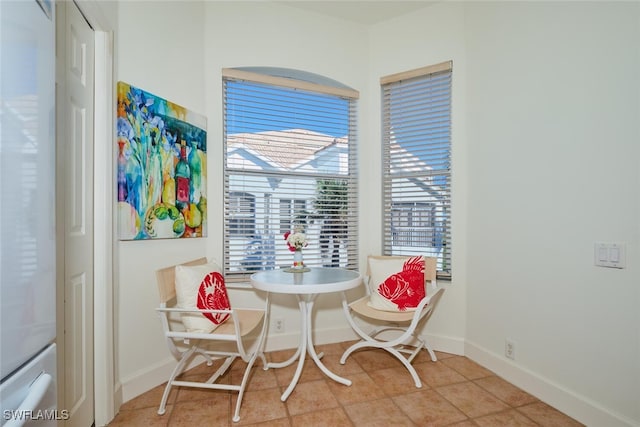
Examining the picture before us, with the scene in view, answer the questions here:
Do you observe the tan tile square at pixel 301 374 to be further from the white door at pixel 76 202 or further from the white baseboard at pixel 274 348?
the white door at pixel 76 202

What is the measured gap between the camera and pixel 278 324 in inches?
112

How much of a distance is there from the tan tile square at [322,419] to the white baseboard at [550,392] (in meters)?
1.26

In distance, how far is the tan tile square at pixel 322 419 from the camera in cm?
183

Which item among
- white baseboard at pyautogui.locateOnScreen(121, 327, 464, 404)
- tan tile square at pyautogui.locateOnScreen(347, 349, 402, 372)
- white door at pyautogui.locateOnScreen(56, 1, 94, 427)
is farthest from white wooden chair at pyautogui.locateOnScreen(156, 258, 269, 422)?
tan tile square at pyautogui.locateOnScreen(347, 349, 402, 372)

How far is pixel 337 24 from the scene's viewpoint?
3078 millimetres

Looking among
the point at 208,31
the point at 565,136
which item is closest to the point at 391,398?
the point at 565,136

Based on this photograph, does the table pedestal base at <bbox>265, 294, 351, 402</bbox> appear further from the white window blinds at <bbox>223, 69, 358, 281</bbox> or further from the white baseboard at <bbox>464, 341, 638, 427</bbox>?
the white baseboard at <bbox>464, 341, 638, 427</bbox>

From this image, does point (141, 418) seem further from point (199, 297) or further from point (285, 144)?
point (285, 144)

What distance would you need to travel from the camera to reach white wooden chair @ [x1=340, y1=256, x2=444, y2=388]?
229 cm

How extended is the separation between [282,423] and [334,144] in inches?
90.7

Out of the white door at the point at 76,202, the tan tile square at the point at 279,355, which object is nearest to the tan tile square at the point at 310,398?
the tan tile square at the point at 279,355

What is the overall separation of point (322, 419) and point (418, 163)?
2.19 m

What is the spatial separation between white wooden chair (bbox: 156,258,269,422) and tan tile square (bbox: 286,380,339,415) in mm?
334

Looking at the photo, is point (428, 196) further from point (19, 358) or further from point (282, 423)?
point (19, 358)
